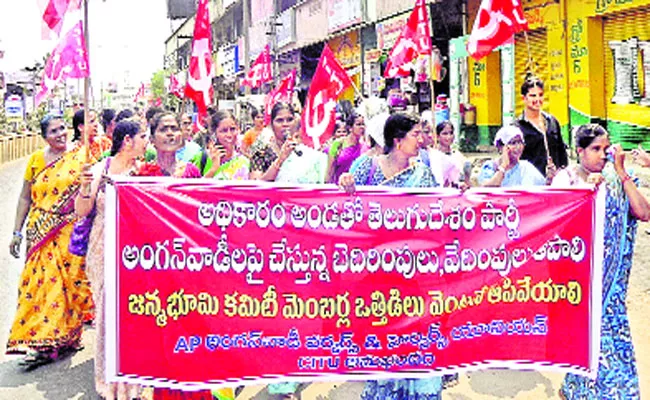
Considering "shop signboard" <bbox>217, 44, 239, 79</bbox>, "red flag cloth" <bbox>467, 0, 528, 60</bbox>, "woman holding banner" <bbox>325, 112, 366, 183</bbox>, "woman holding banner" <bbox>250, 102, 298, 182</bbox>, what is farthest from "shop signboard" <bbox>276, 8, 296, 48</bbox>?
"woman holding banner" <bbox>250, 102, 298, 182</bbox>

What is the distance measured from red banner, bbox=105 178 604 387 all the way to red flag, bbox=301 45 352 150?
2.17m

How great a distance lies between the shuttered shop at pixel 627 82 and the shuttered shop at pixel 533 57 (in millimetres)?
1817

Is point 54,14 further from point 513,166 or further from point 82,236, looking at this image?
point 513,166

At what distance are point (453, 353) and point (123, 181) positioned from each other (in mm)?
1627

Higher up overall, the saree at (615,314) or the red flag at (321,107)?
the red flag at (321,107)

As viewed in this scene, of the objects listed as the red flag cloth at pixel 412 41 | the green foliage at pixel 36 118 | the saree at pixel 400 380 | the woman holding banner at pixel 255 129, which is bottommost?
the saree at pixel 400 380

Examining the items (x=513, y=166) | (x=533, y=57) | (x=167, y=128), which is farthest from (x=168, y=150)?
(x=533, y=57)

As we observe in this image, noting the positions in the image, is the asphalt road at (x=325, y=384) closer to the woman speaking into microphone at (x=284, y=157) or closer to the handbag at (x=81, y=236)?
the handbag at (x=81, y=236)

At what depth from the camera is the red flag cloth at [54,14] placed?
14.5ft

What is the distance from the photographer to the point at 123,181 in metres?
3.62

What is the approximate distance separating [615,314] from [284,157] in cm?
184

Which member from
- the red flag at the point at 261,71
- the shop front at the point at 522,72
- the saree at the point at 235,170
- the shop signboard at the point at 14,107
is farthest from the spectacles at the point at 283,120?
the shop signboard at the point at 14,107

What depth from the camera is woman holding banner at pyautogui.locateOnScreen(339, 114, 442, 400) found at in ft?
12.2

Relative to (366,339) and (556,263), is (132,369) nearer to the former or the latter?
(366,339)
